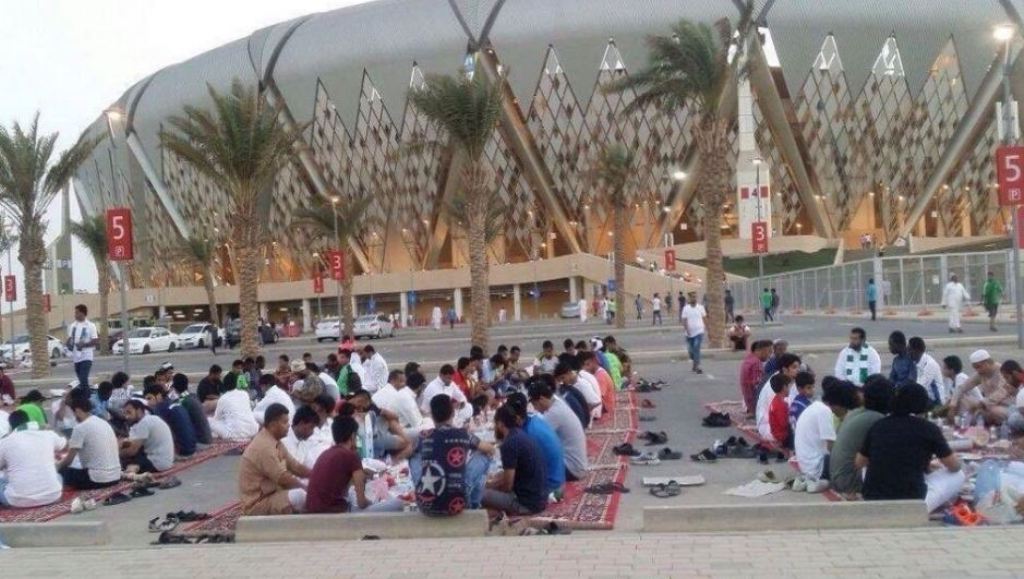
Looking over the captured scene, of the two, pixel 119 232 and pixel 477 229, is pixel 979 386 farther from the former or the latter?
pixel 477 229

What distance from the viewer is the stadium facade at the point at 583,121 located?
6562 cm

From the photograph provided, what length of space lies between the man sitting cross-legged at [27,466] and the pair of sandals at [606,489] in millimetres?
5119

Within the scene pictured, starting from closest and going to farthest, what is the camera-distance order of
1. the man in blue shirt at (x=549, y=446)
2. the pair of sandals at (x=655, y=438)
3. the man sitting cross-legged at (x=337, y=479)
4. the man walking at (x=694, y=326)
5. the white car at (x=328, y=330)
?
1. the man sitting cross-legged at (x=337, y=479)
2. the man in blue shirt at (x=549, y=446)
3. the pair of sandals at (x=655, y=438)
4. the man walking at (x=694, y=326)
5. the white car at (x=328, y=330)

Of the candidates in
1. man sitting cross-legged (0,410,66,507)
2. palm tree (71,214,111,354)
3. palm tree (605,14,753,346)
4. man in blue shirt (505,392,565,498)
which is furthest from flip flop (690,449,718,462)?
palm tree (71,214,111,354)

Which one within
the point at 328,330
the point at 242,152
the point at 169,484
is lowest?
the point at 169,484

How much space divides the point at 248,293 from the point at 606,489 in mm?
20470

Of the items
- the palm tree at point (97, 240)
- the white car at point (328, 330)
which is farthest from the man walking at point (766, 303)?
the palm tree at point (97, 240)

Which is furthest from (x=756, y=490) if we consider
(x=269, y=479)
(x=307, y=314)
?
(x=307, y=314)

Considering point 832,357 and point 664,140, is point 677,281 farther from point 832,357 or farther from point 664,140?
point 832,357

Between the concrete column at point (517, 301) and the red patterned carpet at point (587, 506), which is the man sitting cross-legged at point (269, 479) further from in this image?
the concrete column at point (517, 301)

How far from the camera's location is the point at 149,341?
160ft

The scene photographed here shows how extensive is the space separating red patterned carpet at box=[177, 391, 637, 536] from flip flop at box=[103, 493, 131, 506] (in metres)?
1.18

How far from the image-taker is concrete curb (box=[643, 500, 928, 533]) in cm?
704

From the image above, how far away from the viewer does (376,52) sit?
6944cm
